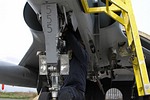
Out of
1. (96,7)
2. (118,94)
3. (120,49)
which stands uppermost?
(96,7)

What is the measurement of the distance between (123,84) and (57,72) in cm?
529

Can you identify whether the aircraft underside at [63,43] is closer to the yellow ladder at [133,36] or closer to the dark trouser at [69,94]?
the dark trouser at [69,94]

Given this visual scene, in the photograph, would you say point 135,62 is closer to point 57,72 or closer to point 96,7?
point 96,7

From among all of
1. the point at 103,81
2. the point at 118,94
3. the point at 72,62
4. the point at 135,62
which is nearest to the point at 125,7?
the point at 135,62

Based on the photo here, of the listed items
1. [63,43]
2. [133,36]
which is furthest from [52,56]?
[133,36]

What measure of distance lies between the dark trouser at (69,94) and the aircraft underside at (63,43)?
0.18 feet

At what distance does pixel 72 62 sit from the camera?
3389 mm

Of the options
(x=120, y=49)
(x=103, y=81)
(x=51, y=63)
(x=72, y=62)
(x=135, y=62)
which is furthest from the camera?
(x=103, y=81)

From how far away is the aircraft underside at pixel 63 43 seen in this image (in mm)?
2960

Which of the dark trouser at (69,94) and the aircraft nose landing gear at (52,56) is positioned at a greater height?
the aircraft nose landing gear at (52,56)

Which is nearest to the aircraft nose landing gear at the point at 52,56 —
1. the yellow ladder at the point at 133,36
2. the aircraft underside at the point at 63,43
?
the aircraft underside at the point at 63,43

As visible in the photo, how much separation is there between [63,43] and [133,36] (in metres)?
0.83

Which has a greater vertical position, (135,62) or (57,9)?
(57,9)

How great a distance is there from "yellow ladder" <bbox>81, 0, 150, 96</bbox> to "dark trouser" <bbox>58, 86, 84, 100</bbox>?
0.74 m
